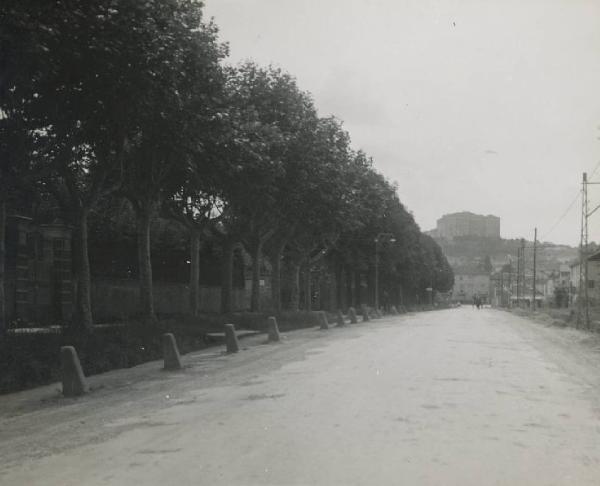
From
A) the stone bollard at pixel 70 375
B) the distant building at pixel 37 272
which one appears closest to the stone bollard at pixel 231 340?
the stone bollard at pixel 70 375

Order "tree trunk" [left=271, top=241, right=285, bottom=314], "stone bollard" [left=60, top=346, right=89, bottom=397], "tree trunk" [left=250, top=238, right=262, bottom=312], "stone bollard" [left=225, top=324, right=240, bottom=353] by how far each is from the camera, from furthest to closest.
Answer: "tree trunk" [left=271, top=241, right=285, bottom=314], "tree trunk" [left=250, top=238, right=262, bottom=312], "stone bollard" [left=225, top=324, right=240, bottom=353], "stone bollard" [left=60, top=346, right=89, bottom=397]

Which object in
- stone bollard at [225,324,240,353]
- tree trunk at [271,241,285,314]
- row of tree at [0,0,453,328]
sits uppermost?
row of tree at [0,0,453,328]

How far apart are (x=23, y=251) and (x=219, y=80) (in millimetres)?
13189

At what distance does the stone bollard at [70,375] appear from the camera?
12016 mm

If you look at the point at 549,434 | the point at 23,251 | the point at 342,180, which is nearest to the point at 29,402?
the point at 549,434

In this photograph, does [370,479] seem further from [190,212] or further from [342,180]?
[342,180]

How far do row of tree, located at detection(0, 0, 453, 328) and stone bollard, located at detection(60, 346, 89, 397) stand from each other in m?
5.04

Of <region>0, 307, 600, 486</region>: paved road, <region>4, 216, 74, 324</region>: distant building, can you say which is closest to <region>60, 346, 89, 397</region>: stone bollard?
<region>0, 307, 600, 486</region>: paved road

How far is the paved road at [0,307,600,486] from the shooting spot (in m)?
6.36

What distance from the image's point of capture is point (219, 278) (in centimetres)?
4697

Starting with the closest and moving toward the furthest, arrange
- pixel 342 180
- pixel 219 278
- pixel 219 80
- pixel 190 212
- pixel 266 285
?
1. pixel 219 80
2. pixel 190 212
3. pixel 342 180
4. pixel 219 278
5. pixel 266 285

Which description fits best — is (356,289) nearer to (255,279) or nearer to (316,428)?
(255,279)

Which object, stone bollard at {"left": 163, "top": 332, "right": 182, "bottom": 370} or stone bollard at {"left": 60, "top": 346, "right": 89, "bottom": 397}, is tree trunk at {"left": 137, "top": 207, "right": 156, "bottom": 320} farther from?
stone bollard at {"left": 60, "top": 346, "right": 89, "bottom": 397}

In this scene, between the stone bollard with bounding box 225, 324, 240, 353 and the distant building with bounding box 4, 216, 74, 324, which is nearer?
the stone bollard with bounding box 225, 324, 240, 353
